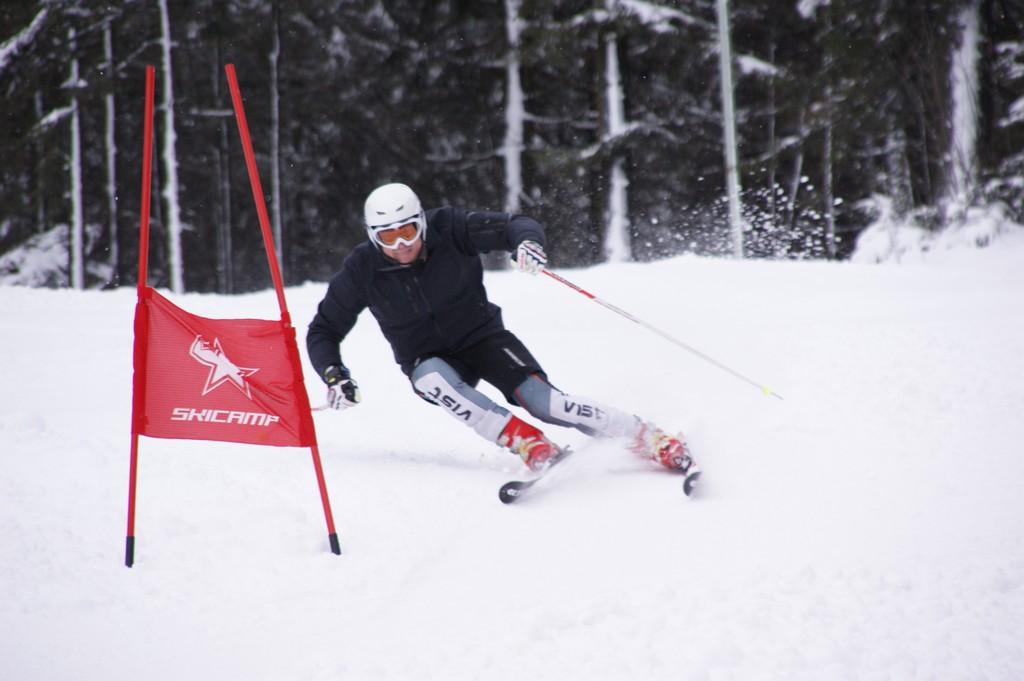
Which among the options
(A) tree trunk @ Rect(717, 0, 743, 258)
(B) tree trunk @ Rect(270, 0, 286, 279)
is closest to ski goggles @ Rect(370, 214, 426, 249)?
(A) tree trunk @ Rect(717, 0, 743, 258)

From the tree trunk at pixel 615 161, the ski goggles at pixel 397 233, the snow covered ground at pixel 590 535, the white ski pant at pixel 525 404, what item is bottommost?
the snow covered ground at pixel 590 535

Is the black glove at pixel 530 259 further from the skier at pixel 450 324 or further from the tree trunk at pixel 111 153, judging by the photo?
the tree trunk at pixel 111 153

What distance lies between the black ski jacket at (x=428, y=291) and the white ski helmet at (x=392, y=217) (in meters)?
0.15

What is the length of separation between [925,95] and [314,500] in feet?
A: 41.5

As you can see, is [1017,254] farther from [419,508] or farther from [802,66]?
[802,66]

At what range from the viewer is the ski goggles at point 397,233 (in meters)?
4.16

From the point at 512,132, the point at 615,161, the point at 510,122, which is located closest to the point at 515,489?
the point at 615,161

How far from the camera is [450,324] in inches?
177

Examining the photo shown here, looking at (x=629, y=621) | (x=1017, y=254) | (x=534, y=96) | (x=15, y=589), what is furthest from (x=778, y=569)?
(x=534, y=96)

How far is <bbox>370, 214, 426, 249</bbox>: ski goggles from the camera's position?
13.6 feet

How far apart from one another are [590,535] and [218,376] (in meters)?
1.73

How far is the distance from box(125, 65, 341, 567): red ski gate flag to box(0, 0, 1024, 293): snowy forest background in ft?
32.3

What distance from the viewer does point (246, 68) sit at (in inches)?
830

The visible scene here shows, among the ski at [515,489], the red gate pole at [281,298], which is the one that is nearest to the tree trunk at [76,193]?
the red gate pole at [281,298]
